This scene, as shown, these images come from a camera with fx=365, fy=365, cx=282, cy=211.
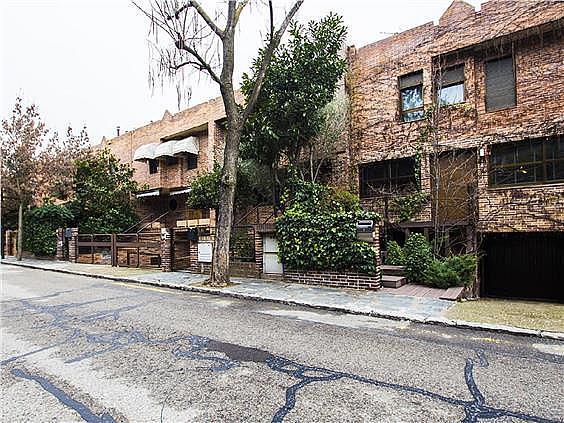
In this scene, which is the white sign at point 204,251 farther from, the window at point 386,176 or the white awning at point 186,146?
the white awning at point 186,146

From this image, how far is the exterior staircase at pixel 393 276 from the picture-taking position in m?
9.42

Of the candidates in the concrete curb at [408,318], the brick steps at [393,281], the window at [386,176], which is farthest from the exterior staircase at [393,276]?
the window at [386,176]

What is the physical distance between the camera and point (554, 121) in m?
10.9

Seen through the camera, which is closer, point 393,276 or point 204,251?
point 393,276

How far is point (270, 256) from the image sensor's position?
11.2m

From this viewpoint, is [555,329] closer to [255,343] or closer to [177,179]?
→ [255,343]

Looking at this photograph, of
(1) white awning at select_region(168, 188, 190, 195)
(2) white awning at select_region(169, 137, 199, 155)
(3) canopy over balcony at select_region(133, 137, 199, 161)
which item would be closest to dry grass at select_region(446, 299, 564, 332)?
(1) white awning at select_region(168, 188, 190, 195)

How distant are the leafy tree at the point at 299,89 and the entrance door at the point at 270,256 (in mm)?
3459

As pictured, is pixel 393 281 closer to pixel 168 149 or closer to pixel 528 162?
pixel 528 162

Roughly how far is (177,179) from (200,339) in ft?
55.4

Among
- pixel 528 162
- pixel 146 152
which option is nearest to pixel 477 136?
pixel 528 162

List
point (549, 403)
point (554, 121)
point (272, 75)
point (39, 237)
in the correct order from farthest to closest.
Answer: point (39, 237) → point (272, 75) → point (554, 121) → point (549, 403)

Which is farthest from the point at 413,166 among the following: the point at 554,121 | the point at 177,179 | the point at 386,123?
the point at 177,179

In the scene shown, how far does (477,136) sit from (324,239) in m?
6.65
